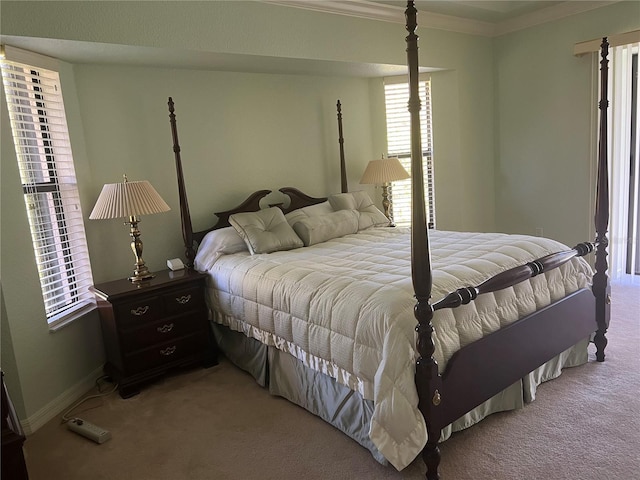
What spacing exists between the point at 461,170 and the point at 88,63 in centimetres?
347

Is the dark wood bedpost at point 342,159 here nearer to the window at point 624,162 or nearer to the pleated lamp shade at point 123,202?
the pleated lamp shade at point 123,202

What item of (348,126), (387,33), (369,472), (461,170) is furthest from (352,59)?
(369,472)

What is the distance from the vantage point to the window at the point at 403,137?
4754mm

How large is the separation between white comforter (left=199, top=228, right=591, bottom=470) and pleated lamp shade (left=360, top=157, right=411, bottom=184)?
1098 millimetres

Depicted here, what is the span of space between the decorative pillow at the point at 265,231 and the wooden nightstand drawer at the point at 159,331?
65 centimetres

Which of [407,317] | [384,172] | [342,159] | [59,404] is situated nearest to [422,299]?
[407,317]

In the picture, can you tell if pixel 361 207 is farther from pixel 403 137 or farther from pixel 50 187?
pixel 50 187

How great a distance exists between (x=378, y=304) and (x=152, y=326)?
1677mm

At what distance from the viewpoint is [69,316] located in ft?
9.84

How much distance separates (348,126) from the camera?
464cm

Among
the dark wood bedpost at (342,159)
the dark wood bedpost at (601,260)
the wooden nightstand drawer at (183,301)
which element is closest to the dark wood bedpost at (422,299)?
the dark wood bedpost at (601,260)

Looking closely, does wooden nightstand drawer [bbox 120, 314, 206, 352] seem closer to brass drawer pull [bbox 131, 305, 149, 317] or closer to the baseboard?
brass drawer pull [bbox 131, 305, 149, 317]

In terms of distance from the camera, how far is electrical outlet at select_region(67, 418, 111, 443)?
2.45 m

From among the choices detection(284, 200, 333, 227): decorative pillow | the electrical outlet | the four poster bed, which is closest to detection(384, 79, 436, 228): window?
detection(284, 200, 333, 227): decorative pillow
